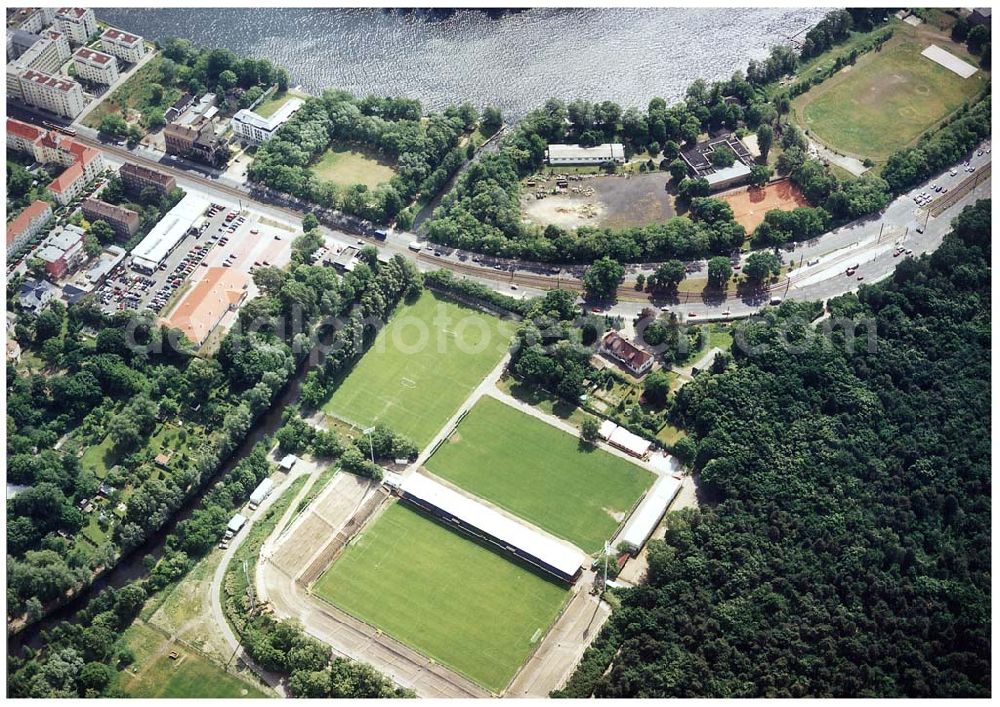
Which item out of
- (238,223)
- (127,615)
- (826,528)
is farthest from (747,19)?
(127,615)

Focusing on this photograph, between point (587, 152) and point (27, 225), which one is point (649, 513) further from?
point (27, 225)

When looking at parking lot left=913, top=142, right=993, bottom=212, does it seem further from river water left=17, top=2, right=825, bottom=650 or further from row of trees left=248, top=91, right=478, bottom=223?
row of trees left=248, top=91, right=478, bottom=223

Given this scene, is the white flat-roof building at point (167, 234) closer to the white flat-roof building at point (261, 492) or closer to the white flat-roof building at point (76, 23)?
the white flat-roof building at point (261, 492)

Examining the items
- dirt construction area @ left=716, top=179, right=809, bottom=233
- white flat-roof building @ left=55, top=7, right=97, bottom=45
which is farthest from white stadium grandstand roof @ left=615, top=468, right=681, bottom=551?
white flat-roof building @ left=55, top=7, right=97, bottom=45

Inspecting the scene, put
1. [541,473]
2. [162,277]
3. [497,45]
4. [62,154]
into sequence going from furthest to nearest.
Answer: [497,45] < [62,154] < [162,277] < [541,473]

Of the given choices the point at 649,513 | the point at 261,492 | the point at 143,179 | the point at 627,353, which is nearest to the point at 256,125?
the point at 143,179

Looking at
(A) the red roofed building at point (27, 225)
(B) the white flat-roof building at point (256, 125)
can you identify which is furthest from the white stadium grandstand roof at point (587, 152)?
(A) the red roofed building at point (27, 225)

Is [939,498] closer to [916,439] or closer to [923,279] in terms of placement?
[916,439]
